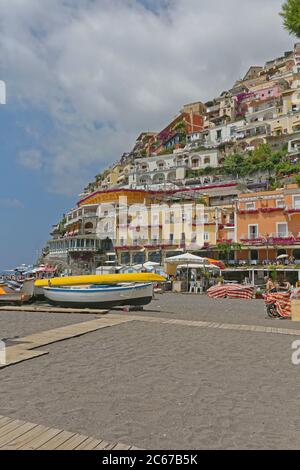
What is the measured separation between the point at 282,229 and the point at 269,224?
1347 mm

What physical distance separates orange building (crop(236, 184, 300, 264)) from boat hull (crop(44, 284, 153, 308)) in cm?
2391

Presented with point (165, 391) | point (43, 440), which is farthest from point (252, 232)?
point (43, 440)

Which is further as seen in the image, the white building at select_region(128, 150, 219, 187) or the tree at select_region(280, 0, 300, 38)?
the white building at select_region(128, 150, 219, 187)

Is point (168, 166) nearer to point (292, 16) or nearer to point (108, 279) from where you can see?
point (108, 279)

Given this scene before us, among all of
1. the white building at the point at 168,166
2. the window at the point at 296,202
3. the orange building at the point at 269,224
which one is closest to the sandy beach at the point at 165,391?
the orange building at the point at 269,224

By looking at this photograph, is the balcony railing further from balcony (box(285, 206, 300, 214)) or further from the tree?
the tree

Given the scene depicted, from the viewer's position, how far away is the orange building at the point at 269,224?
3781 centimetres

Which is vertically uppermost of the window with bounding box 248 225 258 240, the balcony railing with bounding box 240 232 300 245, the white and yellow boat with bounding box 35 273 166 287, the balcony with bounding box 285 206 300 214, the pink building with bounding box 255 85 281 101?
the pink building with bounding box 255 85 281 101

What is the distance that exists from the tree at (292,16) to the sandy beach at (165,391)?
7.44m

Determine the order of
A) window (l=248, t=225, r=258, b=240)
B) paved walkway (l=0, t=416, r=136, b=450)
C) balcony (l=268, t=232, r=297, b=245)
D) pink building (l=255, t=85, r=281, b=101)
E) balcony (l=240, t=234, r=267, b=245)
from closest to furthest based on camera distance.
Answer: paved walkway (l=0, t=416, r=136, b=450)
balcony (l=268, t=232, r=297, b=245)
balcony (l=240, t=234, r=267, b=245)
window (l=248, t=225, r=258, b=240)
pink building (l=255, t=85, r=281, b=101)

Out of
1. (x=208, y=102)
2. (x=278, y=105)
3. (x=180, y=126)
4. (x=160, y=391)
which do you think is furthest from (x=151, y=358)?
(x=208, y=102)

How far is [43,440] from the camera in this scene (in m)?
3.72

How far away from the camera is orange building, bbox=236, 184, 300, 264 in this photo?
37.8 meters

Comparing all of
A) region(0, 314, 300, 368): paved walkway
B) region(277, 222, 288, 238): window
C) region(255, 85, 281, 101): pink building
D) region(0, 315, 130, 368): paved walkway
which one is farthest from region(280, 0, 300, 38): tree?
region(255, 85, 281, 101): pink building
